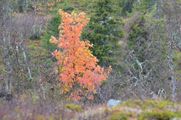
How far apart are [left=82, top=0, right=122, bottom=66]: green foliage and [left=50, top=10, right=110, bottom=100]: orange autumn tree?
83 centimetres

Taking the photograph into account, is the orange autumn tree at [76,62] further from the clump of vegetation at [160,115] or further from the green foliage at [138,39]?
the clump of vegetation at [160,115]

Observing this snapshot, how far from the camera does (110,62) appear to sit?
41.4 m

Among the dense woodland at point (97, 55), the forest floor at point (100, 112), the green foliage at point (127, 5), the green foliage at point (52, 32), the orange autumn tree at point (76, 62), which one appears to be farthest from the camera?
the green foliage at point (127, 5)

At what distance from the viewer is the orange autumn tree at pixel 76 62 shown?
38812mm

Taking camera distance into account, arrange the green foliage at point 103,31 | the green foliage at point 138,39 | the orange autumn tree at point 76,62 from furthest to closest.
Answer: the green foliage at point 138,39 < the green foliage at point 103,31 < the orange autumn tree at point 76,62

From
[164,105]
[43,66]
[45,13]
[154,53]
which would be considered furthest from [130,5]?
[164,105]

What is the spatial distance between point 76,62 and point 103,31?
3370 mm

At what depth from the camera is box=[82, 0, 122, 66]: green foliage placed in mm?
39062

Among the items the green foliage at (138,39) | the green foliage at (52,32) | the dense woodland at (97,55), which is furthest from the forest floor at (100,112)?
the green foliage at (52,32)

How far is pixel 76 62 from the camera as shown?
132 ft

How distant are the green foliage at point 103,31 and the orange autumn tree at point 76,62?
835mm

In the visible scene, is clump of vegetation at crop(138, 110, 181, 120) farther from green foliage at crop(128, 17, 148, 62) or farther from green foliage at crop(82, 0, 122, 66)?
green foliage at crop(128, 17, 148, 62)

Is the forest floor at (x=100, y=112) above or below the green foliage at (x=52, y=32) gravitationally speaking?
above

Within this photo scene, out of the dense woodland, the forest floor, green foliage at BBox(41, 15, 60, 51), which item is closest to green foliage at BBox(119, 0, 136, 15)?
green foliage at BBox(41, 15, 60, 51)
